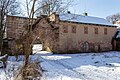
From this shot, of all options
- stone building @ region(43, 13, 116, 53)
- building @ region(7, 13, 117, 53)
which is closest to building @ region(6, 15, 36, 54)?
building @ region(7, 13, 117, 53)

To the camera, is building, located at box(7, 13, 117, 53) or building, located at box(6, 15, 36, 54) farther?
building, located at box(7, 13, 117, 53)

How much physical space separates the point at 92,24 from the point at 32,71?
91.6 ft

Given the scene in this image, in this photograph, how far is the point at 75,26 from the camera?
33000 mm

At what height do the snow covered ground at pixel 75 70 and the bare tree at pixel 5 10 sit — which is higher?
the bare tree at pixel 5 10

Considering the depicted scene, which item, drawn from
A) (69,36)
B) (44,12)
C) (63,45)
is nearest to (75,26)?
(69,36)

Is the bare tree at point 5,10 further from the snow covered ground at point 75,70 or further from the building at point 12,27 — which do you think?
the snow covered ground at point 75,70

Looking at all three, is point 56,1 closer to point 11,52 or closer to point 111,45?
point 11,52

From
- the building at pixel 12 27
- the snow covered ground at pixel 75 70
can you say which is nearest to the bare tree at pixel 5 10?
the building at pixel 12 27

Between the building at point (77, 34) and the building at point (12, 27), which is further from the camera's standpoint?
the building at point (77, 34)

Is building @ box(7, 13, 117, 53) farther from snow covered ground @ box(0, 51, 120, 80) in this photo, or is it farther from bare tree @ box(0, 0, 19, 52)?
snow covered ground @ box(0, 51, 120, 80)

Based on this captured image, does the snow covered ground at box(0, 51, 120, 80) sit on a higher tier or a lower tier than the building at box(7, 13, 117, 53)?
lower

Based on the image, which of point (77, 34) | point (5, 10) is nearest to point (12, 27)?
point (5, 10)

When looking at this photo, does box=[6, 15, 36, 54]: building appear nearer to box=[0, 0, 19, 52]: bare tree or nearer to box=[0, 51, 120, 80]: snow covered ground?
box=[0, 0, 19, 52]: bare tree

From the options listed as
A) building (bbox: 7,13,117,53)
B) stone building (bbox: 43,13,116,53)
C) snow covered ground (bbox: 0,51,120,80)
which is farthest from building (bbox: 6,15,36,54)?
snow covered ground (bbox: 0,51,120,80)
